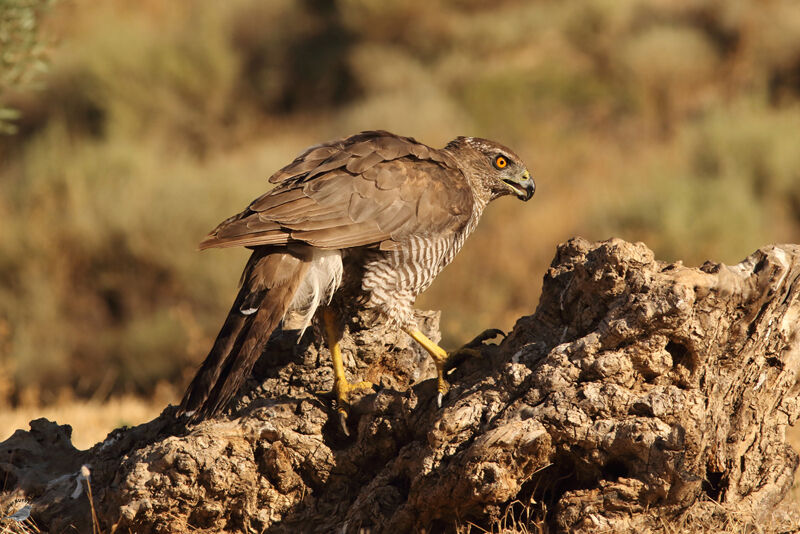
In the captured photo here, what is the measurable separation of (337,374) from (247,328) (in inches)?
25.9

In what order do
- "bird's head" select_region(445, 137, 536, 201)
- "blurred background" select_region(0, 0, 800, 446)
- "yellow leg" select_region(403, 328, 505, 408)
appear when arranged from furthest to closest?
1. "blurred background" select_region(0, 0, 800, 446)
2. "bird's head" select_region(445, 137, 536, 201)
3. "yellow leg" select_region(403, 328, 505, 408)

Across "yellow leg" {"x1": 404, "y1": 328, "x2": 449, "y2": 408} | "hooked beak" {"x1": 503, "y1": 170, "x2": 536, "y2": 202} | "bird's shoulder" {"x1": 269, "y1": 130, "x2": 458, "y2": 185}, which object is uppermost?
"hooked beak" {"x1": 503, "y1": 170, "x2": 536, "y2": 202}

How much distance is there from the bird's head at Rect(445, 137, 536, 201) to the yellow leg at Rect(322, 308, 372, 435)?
162 cm

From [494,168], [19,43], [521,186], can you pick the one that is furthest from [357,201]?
[19,43]

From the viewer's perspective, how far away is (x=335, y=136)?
1878 cm

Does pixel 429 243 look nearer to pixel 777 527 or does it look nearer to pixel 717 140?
pixel 777 527

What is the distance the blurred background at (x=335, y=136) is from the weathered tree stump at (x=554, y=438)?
4803 millimetres

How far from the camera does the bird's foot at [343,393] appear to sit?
451 cm

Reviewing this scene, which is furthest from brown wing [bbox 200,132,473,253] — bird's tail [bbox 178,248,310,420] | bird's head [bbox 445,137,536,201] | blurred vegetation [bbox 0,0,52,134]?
blurred vegetation [bbox 0,0,52,134]

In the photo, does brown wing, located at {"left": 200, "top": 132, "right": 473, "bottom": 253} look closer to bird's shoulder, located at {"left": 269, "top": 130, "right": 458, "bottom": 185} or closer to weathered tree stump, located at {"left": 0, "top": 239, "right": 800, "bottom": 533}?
bird's shoulder, located at {"left": 269, "top": 130, "right": 458, "bottom": 185}

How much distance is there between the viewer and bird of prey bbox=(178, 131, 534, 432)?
4.41 metres

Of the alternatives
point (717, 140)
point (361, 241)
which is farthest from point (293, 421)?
point (717, 140)

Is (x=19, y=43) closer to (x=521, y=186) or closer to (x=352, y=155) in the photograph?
(x=352, y=155)

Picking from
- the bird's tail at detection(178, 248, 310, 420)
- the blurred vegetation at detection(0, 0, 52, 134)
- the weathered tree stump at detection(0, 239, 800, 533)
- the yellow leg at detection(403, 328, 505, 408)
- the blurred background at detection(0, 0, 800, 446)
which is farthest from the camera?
the blurred background at detection(0, 0, 800, 446)
